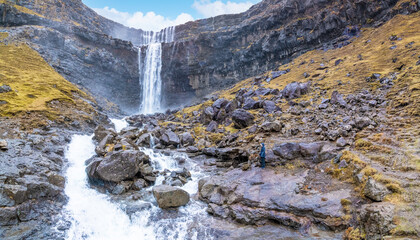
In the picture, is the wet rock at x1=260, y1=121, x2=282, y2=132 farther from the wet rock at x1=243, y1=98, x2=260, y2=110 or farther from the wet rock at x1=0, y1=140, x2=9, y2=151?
the wet rock at x1=0, y1=140, x2=9, y2=151

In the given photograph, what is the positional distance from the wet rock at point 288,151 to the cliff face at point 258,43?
42705 millimetres

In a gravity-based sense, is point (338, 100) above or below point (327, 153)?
above

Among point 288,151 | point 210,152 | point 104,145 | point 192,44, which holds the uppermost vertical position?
point 192,44

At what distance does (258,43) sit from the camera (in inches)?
2516

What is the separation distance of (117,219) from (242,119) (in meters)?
18.5

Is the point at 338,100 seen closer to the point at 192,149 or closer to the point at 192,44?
the point at 192,149

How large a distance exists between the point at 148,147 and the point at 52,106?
1381 cm

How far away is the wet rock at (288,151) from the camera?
1752 centimetres

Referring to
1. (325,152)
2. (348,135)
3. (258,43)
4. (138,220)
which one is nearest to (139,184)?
(138,220)

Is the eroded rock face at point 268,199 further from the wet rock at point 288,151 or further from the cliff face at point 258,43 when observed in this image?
the cliff face at point 258,43

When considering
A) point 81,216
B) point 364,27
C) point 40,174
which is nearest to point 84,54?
point 40,174

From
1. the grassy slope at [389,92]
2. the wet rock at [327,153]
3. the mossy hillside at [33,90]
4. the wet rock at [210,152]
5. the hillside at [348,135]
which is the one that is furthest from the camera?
the mossy hillside at [33,90]

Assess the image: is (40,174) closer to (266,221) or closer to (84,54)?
(266,221)

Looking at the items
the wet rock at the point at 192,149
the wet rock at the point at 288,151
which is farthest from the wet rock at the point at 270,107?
the wet rock at the point at 288,151
